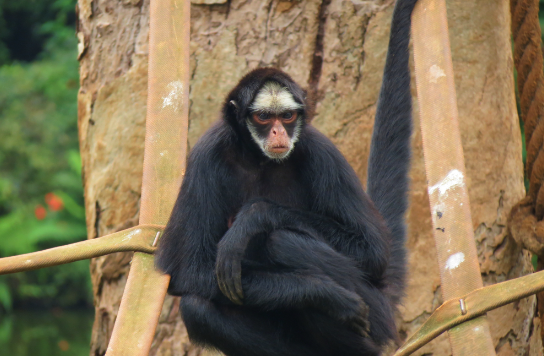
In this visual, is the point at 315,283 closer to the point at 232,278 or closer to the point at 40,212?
the point at 232,278

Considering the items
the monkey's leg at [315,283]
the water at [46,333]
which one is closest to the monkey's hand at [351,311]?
the monkey's leg at [315,283]

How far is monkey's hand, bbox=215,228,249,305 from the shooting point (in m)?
2.94

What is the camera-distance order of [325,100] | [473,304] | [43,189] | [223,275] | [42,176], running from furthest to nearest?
[43,189] → [42,176] → [325,100] → [223,275] → [473,304]

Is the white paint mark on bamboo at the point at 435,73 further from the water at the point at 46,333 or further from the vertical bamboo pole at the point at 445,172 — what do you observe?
the water at the point at 46,333

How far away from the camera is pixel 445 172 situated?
2.88 metres

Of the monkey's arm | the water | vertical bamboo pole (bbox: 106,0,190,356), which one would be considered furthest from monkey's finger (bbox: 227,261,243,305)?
the water

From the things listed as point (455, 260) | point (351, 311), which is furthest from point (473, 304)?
point (351, 311)

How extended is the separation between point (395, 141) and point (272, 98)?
2.58ft

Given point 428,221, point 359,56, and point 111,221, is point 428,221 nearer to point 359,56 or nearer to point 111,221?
point 359,56

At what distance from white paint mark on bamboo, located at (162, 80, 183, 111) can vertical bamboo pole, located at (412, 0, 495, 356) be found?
4.46ft

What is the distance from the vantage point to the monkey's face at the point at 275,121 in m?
3.39

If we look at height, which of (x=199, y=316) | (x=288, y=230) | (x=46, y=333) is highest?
(x=288, y=230)

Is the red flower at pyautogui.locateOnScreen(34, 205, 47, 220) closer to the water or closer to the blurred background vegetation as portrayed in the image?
the blurred background vegetation

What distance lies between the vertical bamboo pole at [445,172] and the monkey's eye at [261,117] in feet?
3.08
